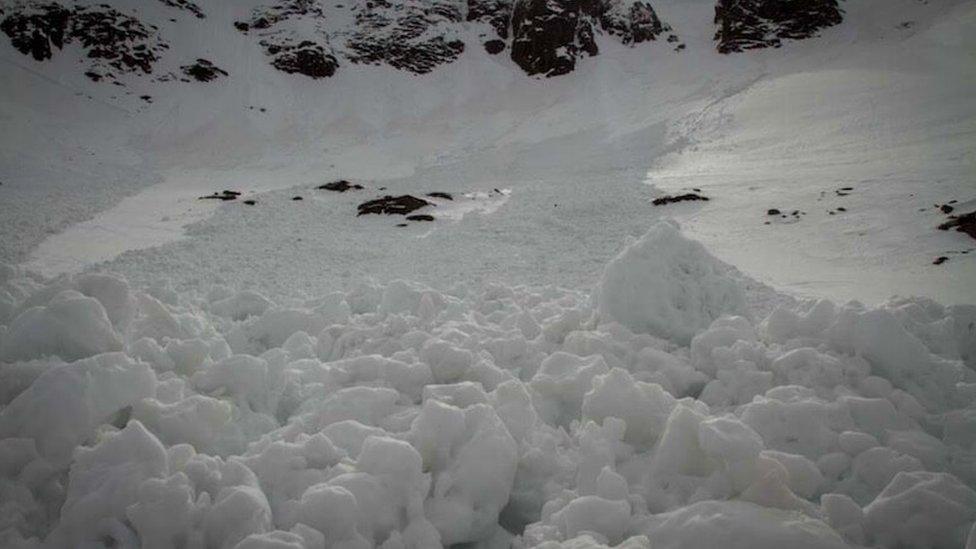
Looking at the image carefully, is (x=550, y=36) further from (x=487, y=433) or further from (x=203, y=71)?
(x=487, y=433)

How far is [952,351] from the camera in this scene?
14.2 feet

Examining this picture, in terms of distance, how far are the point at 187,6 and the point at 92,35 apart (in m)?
8.25

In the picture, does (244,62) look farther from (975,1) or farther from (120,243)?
(975,1)

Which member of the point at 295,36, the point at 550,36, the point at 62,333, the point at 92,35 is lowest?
the point at 62,333

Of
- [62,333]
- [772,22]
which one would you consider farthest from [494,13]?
[62,333]

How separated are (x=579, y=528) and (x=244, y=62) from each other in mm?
41008

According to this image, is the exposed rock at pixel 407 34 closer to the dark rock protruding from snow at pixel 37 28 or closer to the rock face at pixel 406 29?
the rock face at pixel 406 29

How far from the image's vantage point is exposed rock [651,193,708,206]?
48.8ft

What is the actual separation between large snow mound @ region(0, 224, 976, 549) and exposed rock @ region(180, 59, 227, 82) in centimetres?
3425

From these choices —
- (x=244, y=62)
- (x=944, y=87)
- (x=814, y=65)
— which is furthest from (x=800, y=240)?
(x=244, y=62)

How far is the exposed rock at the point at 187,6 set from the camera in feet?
127

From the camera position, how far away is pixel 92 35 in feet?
109

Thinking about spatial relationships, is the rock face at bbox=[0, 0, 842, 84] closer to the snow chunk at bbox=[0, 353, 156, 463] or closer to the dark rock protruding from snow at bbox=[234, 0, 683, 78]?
the dark rock protruding from snow at bbox=[234, 0, 683, 78]

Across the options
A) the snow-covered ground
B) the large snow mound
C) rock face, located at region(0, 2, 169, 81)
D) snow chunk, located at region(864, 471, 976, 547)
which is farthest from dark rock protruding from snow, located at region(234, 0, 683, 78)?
snow chunk, located at region(864, 471, 976, 547)
